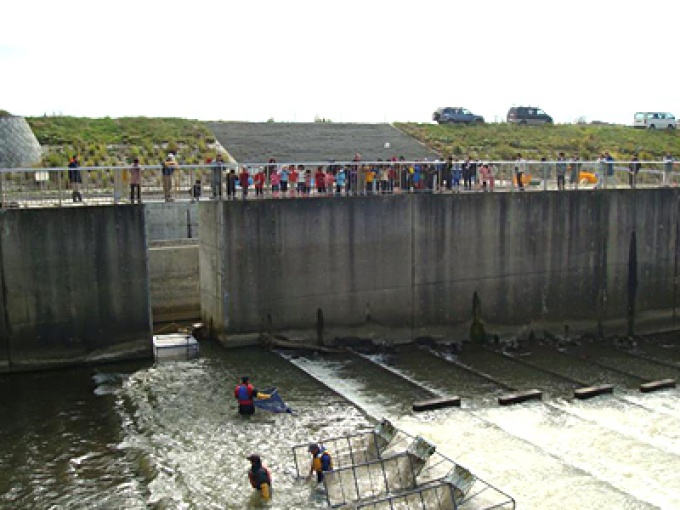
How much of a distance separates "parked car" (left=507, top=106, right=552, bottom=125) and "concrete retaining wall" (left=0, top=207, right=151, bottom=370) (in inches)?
1646

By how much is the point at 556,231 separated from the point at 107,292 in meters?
15.2

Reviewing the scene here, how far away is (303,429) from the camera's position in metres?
17.0

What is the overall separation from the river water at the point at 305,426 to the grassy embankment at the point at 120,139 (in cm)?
1872

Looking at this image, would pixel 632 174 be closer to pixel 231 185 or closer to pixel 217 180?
pixel 231 185

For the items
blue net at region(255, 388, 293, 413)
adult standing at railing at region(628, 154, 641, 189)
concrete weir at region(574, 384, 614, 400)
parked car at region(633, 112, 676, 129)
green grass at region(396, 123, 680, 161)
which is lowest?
concrete weir at region(574, 384, 614, 400)

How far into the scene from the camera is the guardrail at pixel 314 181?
21.3 meters

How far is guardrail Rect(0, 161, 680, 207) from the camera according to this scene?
21281 millimetres

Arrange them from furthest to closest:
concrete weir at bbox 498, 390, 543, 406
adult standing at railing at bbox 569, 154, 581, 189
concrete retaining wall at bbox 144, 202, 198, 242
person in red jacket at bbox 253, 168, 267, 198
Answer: concrete retaining wall at bbox 144, 202, 198, 242, adult standing at railing at bbox 569, 154, 581, 189, person in red jacket at bbox 253, 168, 267, 198, concrete weir at bbox 498, 390, 543, 406

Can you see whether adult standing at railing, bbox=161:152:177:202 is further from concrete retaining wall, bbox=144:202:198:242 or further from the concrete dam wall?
concrete retaining wall, bbox=144:202:198:242

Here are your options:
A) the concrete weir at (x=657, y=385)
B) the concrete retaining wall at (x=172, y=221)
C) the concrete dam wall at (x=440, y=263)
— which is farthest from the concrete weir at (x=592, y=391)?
the concrete retaining wall at (x=172, y=221)

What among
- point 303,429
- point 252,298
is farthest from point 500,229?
point 303,429

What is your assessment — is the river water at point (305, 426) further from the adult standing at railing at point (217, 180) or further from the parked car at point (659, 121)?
the parked car at point (659, 121)

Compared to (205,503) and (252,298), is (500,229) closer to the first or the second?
(252,298)

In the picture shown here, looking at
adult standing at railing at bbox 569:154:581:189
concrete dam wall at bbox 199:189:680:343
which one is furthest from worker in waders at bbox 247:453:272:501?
adult standing at railing at bbox 569:154:581:189
